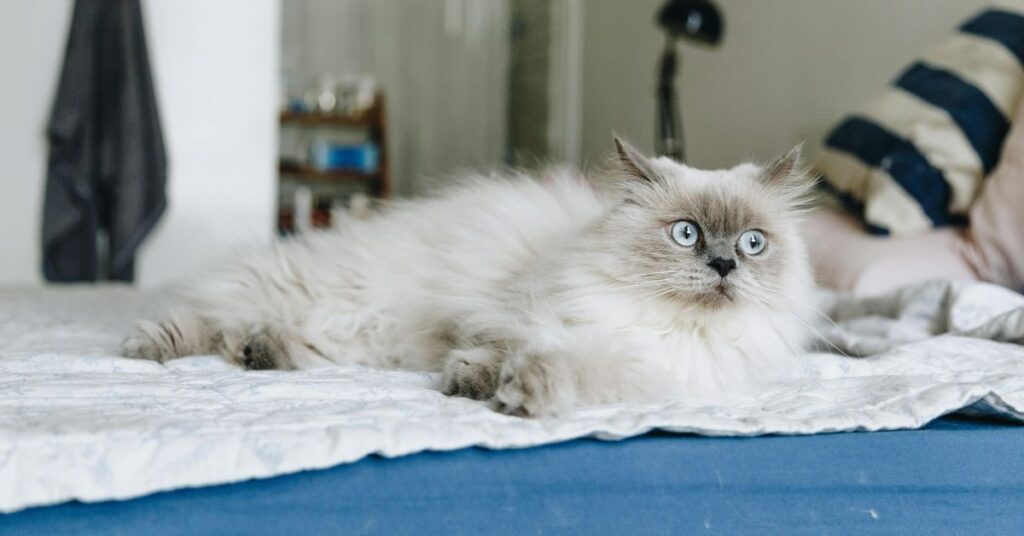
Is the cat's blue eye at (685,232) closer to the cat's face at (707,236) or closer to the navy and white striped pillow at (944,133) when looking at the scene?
the cat's face at (707,236)

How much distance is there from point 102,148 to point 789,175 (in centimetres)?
283

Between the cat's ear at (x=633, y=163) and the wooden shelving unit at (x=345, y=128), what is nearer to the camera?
the cat's ear at (x=633, y=163)

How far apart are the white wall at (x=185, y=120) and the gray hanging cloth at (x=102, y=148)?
9 centimetres

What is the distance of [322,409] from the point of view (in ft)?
3.35

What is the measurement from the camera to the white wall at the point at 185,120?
3.29m

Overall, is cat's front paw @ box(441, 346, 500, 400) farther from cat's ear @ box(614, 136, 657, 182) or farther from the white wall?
the white wall

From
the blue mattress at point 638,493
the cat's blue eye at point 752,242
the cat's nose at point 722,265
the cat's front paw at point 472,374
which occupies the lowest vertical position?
the blue mattress at point 638,493

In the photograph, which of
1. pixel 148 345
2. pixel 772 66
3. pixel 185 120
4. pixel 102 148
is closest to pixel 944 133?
pixel 772 66

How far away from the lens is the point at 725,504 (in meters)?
0.99

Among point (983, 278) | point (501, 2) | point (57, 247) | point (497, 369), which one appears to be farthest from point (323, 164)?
point (497, 369)

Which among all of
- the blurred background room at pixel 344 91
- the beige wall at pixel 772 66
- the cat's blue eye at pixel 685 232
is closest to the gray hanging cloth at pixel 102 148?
the blurred background room at pixel 344 91

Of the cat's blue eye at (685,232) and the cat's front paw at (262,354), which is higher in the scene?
the cat's blue eye at (685,232)

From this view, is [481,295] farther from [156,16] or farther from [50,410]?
[156,16]

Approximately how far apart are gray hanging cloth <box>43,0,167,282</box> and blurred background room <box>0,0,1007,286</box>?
8 centimetres
